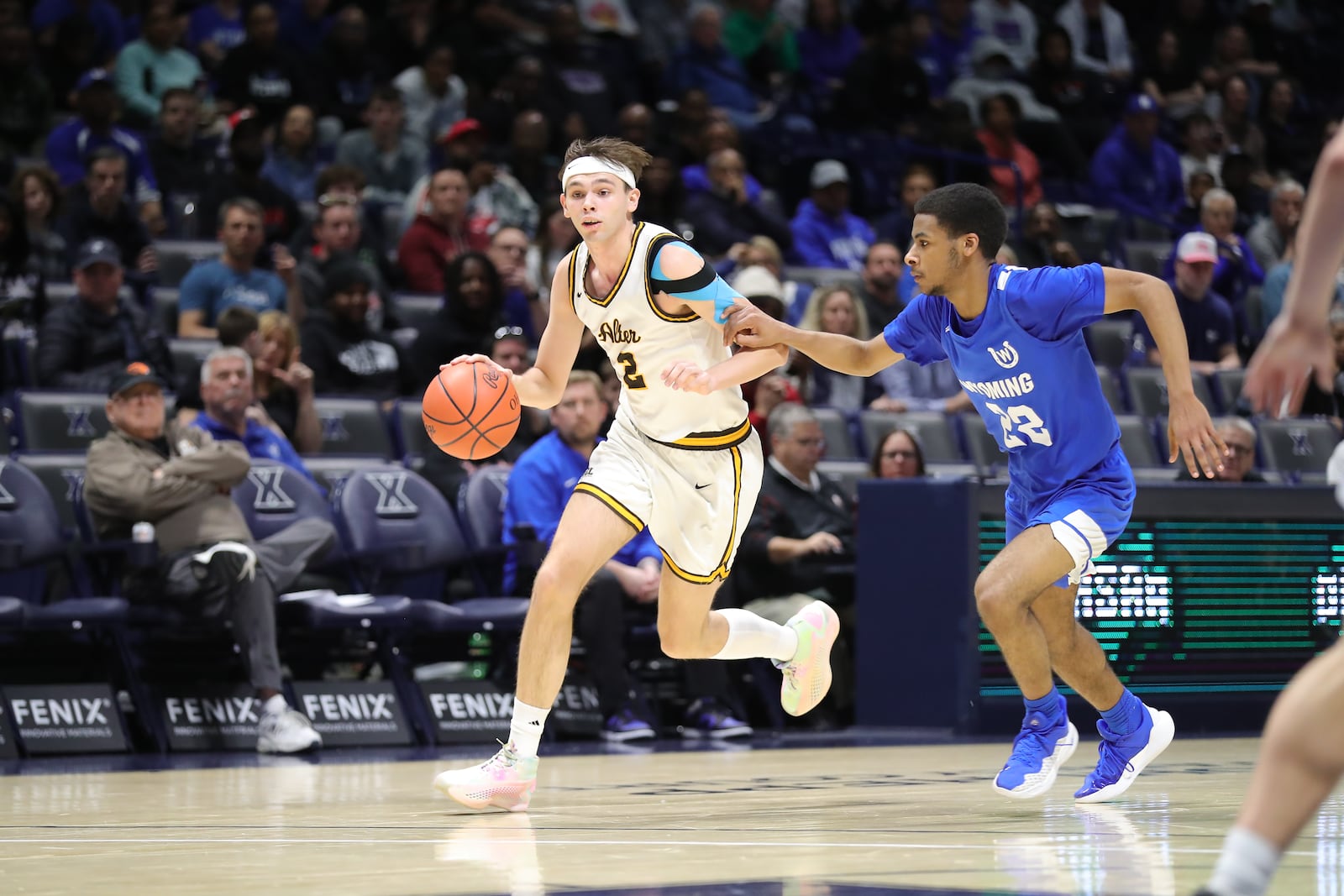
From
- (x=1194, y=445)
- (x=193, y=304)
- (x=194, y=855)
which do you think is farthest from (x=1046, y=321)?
(x=193, y=304)

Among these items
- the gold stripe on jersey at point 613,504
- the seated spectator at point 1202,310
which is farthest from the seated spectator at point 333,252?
the seated spectator at point 1202,310

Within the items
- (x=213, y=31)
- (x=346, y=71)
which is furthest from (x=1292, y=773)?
(x=213, y=31)

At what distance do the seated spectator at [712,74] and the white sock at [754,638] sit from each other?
31.2ft

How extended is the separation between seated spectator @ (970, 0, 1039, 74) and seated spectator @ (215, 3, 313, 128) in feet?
25.1

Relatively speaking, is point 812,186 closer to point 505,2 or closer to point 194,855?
point 505,2

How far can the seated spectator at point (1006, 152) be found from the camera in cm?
1570

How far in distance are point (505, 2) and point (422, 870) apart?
42.0 feet

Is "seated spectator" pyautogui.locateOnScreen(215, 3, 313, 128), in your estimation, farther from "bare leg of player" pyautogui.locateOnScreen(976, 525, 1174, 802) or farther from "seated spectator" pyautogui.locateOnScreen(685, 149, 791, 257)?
"bare leg of player" pyautogui.locateOnScreen(976, 525, 1174, 802)

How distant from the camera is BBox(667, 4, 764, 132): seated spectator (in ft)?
52.6

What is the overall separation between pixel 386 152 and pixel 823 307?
371 cm

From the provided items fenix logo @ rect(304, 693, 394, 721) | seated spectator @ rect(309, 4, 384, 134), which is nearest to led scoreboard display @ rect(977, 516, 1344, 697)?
fenix logo @ rect(304, 693, 394, 721)

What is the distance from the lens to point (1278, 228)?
15.3 meters

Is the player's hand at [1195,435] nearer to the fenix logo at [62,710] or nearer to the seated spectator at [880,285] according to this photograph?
the fenix logo at [62,710]

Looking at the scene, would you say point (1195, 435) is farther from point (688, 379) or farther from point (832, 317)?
point (832, 317)
